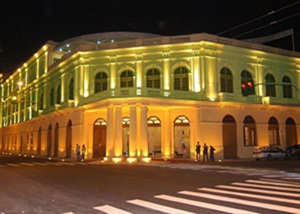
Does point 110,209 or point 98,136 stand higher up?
point 98,136

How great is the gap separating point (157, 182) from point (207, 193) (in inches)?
136

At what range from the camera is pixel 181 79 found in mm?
31156

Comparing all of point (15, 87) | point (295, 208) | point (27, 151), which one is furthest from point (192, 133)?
point (15, 87)

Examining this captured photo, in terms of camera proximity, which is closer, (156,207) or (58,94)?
(156,207)

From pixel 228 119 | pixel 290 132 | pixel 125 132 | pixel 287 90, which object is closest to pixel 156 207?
pixel 228 119

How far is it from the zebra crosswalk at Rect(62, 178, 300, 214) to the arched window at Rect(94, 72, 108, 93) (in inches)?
895

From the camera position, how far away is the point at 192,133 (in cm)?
2973

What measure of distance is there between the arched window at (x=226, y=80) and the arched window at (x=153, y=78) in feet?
21.4

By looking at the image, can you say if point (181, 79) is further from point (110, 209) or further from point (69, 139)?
point (110, 209)

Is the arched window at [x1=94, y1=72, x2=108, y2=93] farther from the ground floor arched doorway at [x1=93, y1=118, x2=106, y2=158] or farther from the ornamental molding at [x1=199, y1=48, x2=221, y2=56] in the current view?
the ornamental molding at [x1=199, y1=48, x2=221, y2=56]

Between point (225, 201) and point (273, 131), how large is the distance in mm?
26975

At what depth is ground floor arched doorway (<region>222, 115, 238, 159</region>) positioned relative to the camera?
3064cm

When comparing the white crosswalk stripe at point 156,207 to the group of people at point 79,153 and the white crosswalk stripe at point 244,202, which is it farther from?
the group of people at point 79,153

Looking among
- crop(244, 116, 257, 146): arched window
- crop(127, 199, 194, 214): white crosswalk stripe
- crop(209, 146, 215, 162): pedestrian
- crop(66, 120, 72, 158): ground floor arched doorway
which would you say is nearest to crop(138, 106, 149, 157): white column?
crop(209, 146, 215, 162): pedestrian
